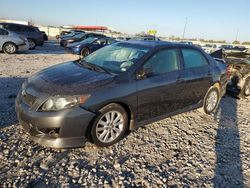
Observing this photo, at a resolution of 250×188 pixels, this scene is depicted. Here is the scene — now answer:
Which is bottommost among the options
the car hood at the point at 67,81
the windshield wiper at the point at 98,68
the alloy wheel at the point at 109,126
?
the alloy wheel at the point at 109,126

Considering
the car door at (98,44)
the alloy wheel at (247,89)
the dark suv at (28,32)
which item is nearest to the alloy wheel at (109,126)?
→ the alloy wheel at (247,89)

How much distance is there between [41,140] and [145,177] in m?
1.49

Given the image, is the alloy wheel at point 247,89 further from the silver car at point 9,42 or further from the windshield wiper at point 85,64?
the silver car at point 9,42

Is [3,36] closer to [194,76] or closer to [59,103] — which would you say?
[194,76]

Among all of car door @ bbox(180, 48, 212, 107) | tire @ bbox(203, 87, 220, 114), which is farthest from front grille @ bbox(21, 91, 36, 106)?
tire @ bbox(203, 87, 220, 114)

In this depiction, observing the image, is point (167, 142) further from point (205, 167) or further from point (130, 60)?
point (130, 60)

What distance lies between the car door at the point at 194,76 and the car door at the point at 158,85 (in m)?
0.20

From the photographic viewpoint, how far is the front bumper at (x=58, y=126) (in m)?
3.33

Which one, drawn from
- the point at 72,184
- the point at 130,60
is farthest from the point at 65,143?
the point at 130,60

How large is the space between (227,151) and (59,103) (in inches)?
110

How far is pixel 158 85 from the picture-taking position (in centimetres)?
424

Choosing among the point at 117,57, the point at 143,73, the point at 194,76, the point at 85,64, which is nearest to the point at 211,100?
the point at 194,76

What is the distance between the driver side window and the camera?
424 centimetres

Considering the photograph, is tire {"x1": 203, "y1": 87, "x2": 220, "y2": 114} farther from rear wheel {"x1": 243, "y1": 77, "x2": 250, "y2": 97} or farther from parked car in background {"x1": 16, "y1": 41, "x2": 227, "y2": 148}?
rear wheel {"x1": 243, "y1": 77, "x2": 250, "y2": 97}
